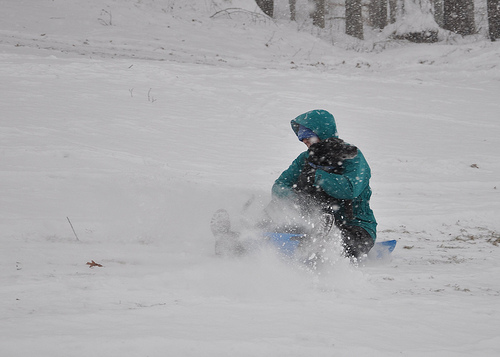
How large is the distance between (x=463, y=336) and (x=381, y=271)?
1500 mm

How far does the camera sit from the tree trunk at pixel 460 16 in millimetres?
15211

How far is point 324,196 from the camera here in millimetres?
4172

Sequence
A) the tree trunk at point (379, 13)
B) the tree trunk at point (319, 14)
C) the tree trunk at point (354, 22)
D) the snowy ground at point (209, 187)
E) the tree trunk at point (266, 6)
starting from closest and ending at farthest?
the snowy ground at point (209, 187) → the tree trunk at point (354, 22) → the tree trunk at point (266, 6) → the tree trunk at point (319, 14) → the tree trunk at point (379, 13)

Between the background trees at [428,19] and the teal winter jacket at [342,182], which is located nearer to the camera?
the teal winter jacket at [342,182]

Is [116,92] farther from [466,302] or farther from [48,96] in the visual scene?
[466,302]

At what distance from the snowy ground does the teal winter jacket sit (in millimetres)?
410

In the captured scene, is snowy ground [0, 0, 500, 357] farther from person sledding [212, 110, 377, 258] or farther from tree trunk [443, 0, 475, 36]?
tree trunk [443, 0, 475, 36]

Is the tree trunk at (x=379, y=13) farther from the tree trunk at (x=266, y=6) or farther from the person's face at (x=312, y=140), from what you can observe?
the person's face at (x=312, y=140)

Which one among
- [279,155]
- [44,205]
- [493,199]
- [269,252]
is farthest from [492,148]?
[44,205]

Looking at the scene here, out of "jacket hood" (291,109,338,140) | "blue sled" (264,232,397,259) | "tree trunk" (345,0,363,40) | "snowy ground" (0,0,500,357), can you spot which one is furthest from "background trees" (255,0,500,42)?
"blue sled" (264,232,397,259)

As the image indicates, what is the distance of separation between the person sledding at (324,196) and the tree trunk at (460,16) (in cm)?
Answer: 1332

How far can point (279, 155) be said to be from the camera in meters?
7.16

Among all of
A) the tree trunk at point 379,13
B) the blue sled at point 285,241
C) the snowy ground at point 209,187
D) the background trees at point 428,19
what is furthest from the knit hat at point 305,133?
the tree trunk at point 379,13

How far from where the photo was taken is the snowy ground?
222 cm
